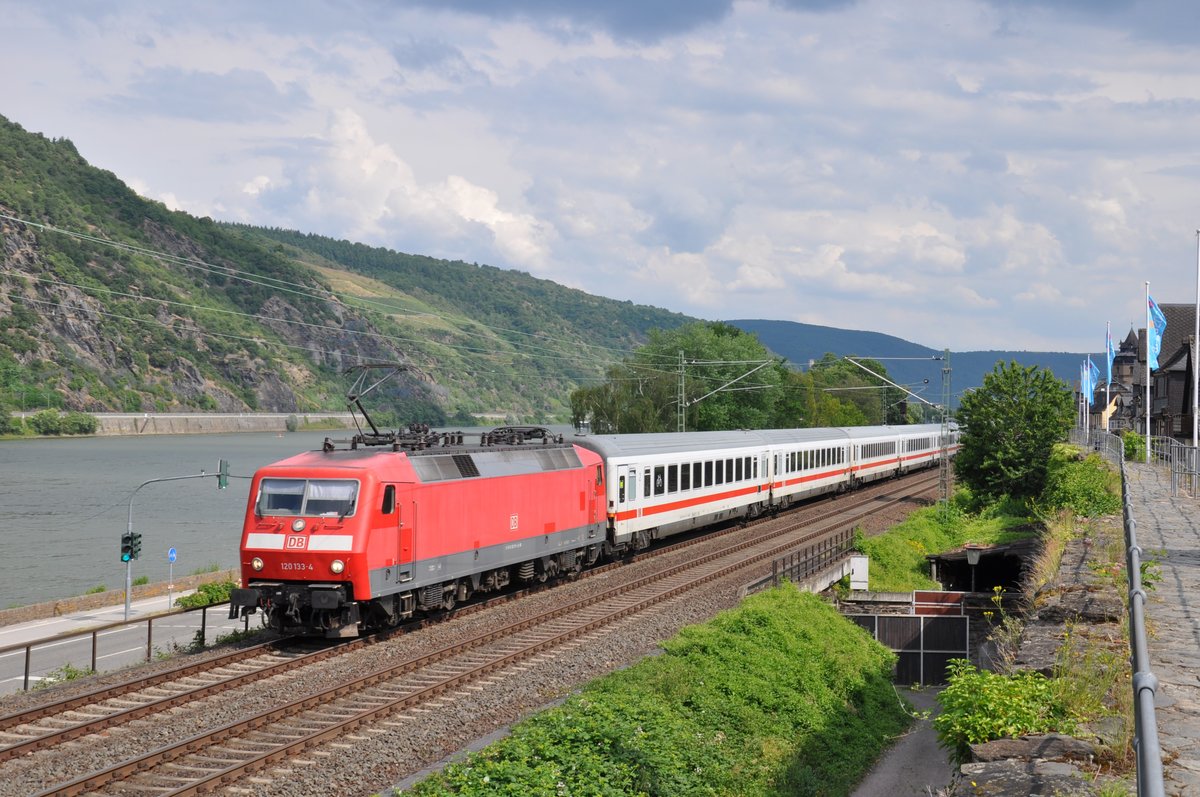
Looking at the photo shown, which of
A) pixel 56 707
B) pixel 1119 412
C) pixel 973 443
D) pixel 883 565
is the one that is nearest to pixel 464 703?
pixel 56 707

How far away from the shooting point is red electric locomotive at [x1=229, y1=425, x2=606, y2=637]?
19.4 meters

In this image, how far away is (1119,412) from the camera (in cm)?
11706

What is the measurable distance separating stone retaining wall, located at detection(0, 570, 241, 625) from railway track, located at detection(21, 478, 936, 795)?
25521mm

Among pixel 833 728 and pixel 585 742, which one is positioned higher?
pixel 585 742

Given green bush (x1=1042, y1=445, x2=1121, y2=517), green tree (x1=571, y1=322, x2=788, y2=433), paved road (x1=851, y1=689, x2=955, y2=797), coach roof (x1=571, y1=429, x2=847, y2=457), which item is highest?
green tree (x1=571, y1=322, x2=788, y2=433)

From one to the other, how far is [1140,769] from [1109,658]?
6.96 metres

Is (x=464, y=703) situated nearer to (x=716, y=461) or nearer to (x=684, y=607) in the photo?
(x=684, y=607)

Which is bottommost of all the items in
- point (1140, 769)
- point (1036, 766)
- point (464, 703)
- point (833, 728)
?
point (833, 728)

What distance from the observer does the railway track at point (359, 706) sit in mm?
12852

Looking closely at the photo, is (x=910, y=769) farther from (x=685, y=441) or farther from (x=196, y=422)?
(x=196, y=422)

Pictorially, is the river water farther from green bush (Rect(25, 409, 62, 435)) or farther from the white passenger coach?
the white passenger coach

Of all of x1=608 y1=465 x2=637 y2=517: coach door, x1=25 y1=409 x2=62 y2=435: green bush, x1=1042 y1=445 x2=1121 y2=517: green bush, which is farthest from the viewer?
x1=25 y1=409 x2=62 y2=435: green bush

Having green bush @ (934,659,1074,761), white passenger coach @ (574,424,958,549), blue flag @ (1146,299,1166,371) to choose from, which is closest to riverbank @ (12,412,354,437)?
white passenger coach @ (574,424,958,549)

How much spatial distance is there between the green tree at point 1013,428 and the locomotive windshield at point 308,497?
34397 mm
